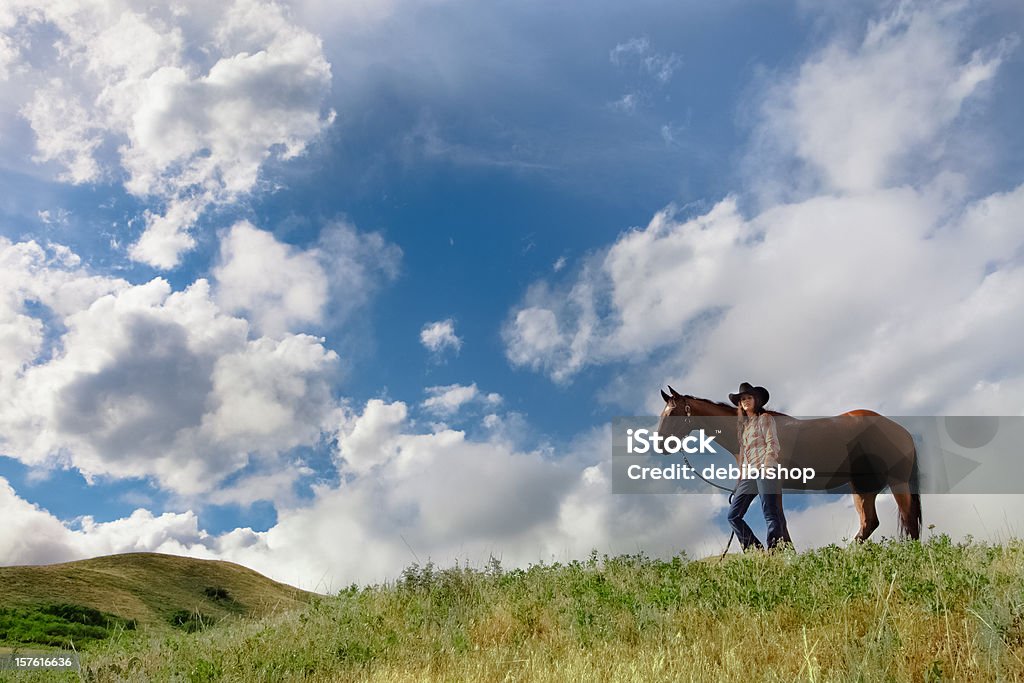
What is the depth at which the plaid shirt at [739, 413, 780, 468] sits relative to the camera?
12.6 metres

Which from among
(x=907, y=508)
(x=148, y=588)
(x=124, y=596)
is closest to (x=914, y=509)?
(x=907, y=508)

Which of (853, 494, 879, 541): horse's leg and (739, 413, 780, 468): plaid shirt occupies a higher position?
(739, 413, 780, 468): plaid shirt

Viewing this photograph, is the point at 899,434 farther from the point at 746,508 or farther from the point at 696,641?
the point at 696,641

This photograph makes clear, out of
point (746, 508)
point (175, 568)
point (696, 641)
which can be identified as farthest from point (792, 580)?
point (175, 568)

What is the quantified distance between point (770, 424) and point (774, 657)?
6.62 meters

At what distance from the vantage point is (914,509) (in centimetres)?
1388

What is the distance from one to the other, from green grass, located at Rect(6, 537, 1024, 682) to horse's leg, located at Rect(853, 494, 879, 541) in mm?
3803

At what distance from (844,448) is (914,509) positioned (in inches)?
64.7

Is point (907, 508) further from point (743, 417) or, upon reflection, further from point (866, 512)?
point (743, 417)

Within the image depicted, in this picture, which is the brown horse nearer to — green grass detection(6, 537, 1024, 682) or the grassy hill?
green grass detection(6, 537, 1024, 682)

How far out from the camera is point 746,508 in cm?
1245

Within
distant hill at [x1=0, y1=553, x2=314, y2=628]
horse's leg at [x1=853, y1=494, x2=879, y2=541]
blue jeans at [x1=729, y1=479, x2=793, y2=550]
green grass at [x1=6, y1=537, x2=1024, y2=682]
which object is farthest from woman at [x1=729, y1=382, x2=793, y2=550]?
distant hill at [x1=0, y1=553, x2=314, y2=628]

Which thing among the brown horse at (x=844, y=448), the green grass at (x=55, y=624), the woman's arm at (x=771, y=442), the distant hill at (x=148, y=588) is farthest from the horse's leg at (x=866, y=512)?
the green grass at (x=55, y=624)

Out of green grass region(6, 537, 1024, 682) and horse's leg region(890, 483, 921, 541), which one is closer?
green grass region(6, 537, 1024, 682)
